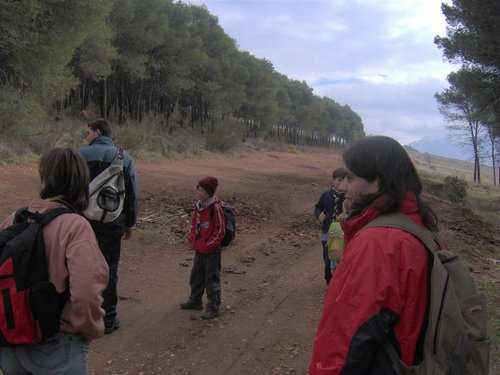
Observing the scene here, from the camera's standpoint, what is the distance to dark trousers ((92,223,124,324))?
4.27m

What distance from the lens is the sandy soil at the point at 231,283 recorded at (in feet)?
13.3

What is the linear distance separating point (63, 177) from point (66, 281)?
1.61 feet

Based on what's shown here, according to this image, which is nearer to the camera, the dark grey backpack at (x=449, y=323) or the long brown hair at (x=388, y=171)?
the dark grey backpack at (x=449, y=323)

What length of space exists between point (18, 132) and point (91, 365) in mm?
13027

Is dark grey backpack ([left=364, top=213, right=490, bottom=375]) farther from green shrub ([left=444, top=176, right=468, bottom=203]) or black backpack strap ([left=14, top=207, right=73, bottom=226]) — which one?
green shrub ([left=444, top=176, right=468, bottom=203])

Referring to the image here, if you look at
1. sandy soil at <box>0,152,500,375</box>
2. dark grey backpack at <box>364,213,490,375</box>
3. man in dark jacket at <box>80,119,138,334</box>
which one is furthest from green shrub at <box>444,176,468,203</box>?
dark grey backpack at <box>364,213,490,375</box>

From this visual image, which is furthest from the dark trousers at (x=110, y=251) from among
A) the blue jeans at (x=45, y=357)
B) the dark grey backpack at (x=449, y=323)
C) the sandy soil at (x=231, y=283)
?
the dark grey backpack at (x=449, y=323)

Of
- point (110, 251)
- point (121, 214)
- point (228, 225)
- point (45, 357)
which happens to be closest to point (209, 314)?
point (228, 225)

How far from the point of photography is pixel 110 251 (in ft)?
14.3

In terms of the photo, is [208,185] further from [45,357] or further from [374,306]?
[374,306]

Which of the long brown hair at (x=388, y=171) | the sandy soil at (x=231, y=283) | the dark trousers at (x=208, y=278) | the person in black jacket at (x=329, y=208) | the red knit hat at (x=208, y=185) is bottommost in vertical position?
the sandy soil at (x=231, y=283)

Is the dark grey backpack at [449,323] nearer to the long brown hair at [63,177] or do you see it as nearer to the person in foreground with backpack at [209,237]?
the long brown hair at [63,177]

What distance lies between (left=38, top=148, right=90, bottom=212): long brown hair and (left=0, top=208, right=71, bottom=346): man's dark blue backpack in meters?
0.21

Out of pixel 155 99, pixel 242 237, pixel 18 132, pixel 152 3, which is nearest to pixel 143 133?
pixel 18 132
